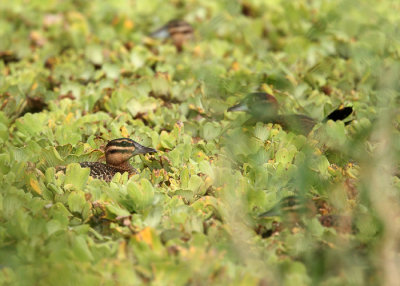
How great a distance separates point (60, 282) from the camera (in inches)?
141

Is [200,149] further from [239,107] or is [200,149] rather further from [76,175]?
[76,175]

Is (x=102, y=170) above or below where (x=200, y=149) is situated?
above

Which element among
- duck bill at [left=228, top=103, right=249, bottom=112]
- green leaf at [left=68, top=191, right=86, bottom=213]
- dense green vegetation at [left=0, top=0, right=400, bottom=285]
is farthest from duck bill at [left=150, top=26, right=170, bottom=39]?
green leaf at [left=68, top=191, right=86, bottom=213]

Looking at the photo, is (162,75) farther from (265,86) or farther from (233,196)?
(233,196)

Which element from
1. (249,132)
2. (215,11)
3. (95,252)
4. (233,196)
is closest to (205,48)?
(215,11)

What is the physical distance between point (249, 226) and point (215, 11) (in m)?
5.50

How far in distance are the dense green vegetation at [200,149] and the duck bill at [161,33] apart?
10 centimetres

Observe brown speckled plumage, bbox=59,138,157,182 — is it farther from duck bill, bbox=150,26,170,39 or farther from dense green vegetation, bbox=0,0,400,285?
duck bill, bbox=150,26,170,39

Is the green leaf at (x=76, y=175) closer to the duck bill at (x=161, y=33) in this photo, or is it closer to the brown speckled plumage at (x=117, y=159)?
the brown speckled plumage at (x=117, y=159)

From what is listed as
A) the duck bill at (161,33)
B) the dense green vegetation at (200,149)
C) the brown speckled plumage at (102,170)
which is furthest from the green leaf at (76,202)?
the duck bill at (161,33)

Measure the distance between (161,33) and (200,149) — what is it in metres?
3.42

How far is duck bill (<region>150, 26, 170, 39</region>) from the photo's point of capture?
28.5 feet

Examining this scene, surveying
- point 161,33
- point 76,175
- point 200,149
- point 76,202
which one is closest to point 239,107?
point 200,149

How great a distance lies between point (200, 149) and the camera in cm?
561
